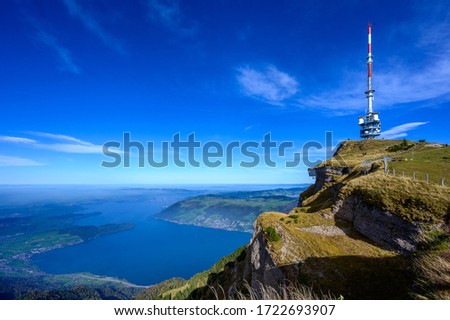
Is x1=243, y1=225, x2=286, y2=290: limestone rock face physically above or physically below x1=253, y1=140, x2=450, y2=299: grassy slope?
below

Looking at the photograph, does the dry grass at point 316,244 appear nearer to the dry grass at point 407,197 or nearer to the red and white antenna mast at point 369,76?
the dry grass at point 407,197

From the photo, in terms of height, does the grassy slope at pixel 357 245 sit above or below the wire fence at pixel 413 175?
below

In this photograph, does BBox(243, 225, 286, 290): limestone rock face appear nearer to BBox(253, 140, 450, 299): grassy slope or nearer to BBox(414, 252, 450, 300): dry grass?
BBox(253, 140, 450, 299): grassy slope

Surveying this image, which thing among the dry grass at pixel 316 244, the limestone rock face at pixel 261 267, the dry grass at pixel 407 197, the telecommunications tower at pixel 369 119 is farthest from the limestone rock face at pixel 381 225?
the telecommunications tower at pixel 369 119


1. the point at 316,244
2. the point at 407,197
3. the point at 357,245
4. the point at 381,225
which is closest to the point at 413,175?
the point at 407,197

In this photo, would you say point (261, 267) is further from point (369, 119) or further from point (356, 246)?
point (369, 119)

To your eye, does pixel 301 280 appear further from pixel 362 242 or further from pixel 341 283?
pixel 362 242

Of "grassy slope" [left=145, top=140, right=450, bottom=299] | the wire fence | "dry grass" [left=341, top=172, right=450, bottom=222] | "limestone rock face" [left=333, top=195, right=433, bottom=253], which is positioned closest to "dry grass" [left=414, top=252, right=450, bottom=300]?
"grassy slope" [left=145, top=140, right=450, bottom=299]
